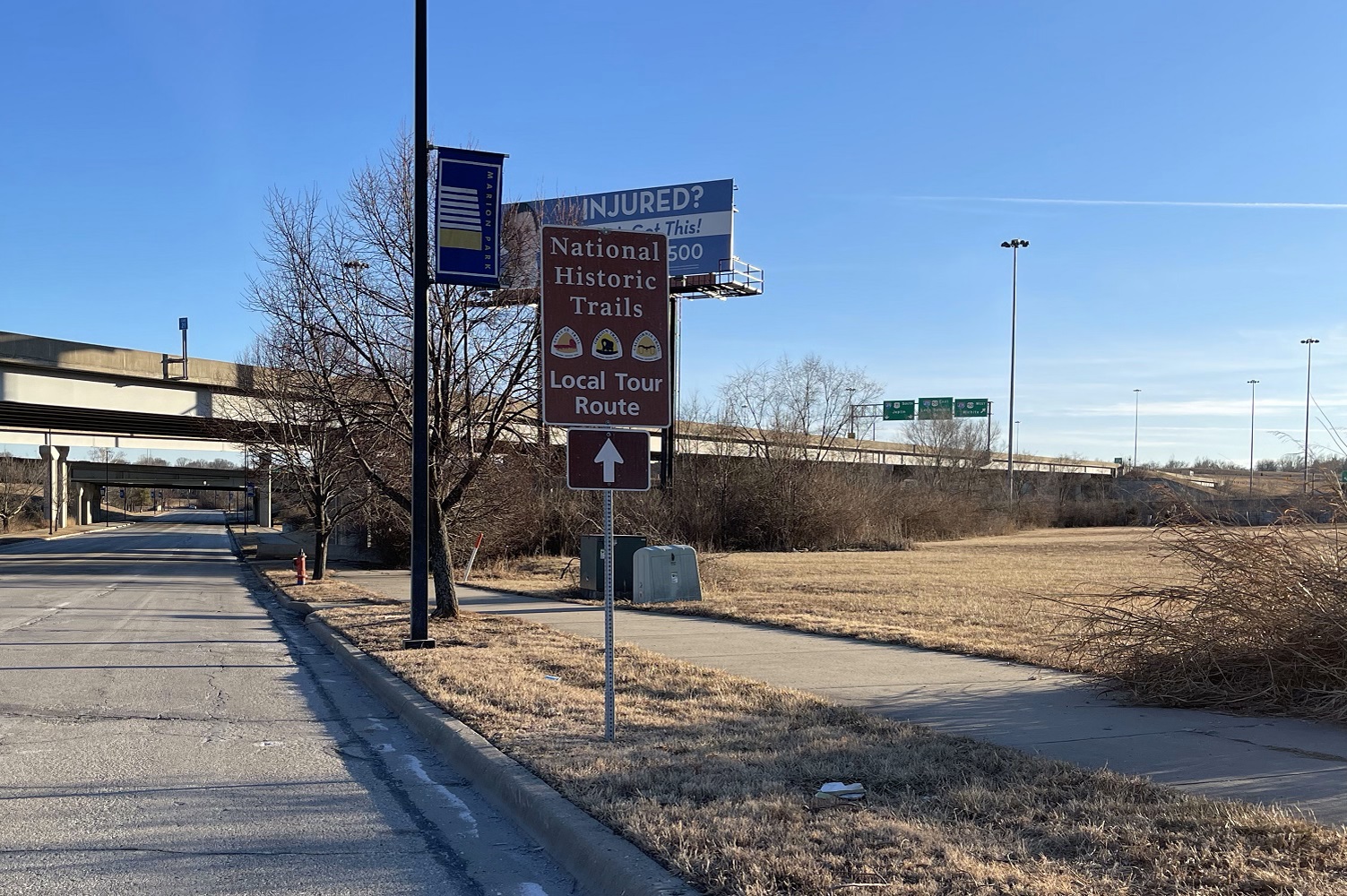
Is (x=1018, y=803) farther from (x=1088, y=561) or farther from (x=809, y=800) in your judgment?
(x=1088, y=561)

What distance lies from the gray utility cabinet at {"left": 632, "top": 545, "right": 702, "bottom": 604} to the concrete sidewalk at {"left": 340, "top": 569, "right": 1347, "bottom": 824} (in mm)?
4515

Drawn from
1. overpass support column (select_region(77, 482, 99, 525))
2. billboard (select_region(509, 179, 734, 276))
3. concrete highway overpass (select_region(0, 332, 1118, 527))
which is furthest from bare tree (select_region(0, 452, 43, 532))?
billboard (select_region(509, 179, 734, 276))

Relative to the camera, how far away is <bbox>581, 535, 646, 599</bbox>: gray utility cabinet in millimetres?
19438

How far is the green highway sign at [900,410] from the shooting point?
75.5 m

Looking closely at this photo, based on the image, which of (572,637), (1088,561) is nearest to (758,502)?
(1088,561)

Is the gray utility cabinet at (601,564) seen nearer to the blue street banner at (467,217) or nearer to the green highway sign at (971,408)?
the blue street banner at (467,217)

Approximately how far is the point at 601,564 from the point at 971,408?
197 feet

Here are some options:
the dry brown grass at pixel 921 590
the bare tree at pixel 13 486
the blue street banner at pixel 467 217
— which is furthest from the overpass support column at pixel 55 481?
the blue street banner at pixel 467 217

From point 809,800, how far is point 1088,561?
93.0 ft

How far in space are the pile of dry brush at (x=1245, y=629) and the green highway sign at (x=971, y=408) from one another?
67.3m

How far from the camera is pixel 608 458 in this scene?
6.90 meters

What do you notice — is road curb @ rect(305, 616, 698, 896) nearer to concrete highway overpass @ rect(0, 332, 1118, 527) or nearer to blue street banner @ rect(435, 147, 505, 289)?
blue street banner @ rect(435, 147, 505, 289)

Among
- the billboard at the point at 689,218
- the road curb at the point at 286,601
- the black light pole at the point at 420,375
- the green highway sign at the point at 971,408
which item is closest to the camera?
the black light pole at the point at 420,375

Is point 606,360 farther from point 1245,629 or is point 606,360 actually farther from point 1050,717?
point 1245,629
